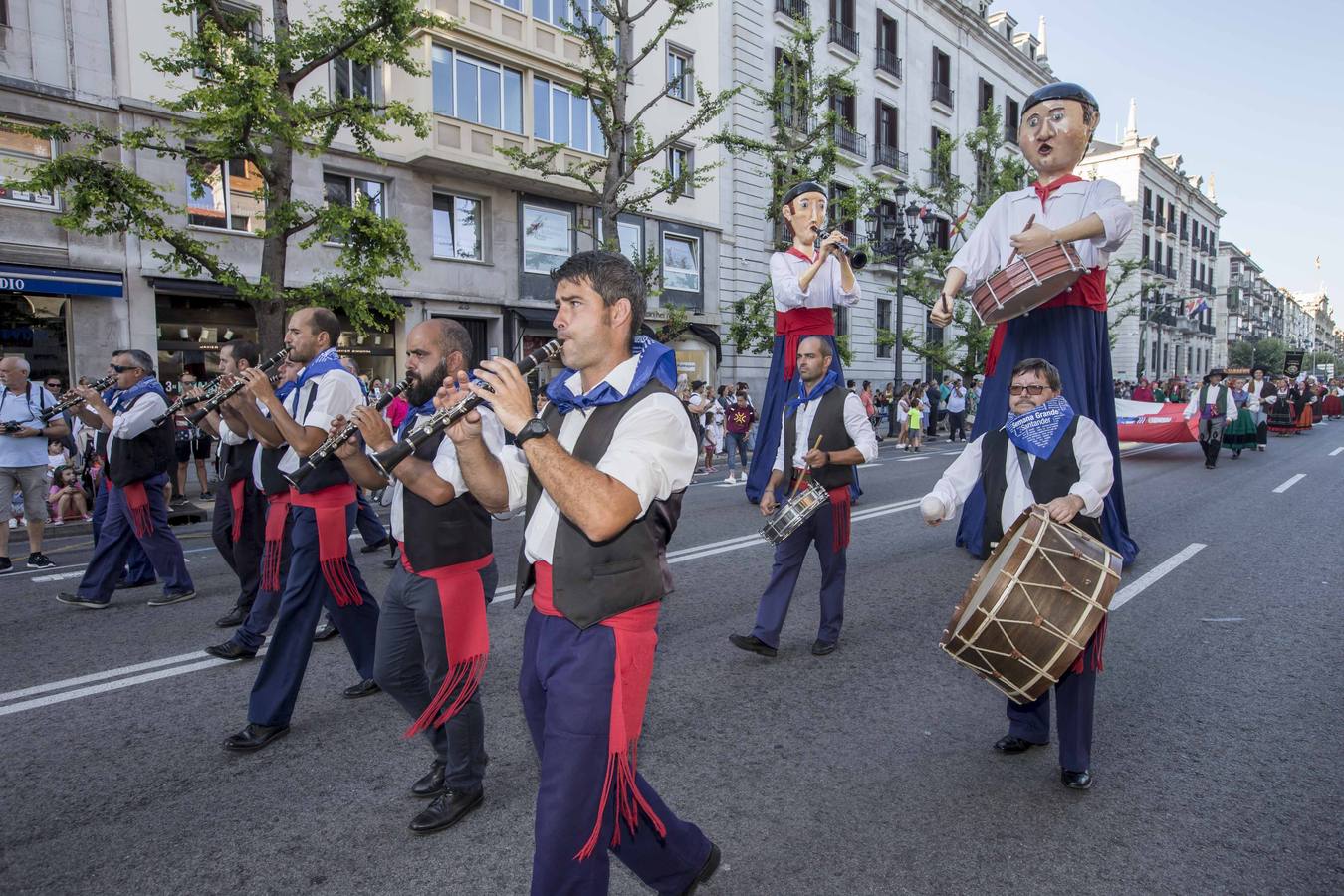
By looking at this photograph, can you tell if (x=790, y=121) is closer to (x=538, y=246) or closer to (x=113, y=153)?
(x=538, y=246)

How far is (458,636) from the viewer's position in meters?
3.25

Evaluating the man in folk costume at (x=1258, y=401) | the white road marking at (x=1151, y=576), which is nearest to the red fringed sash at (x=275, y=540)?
the white road marking at (x=1151, y=576)

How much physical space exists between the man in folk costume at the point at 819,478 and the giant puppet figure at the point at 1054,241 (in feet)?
2.70

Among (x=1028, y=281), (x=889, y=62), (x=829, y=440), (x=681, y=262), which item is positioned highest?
(x=889, y=62)

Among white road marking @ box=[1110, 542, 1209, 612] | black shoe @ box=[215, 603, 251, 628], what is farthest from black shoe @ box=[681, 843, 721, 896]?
black shoe @ box=[215, 603, 251, 628]

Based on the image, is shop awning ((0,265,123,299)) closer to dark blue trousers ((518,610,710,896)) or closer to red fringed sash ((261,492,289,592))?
red fringed sash ((261,492,289,592))

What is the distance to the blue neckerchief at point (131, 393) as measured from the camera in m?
6.46

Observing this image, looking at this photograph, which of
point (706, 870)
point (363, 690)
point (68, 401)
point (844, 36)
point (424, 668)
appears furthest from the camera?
point (844, 36)

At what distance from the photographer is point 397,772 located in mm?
3602

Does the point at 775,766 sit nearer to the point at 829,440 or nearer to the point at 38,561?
the point at 829,440

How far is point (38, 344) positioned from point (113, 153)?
370 centimetres

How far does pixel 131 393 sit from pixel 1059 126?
6.88m

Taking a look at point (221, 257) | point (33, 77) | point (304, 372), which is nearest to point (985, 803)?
point (304, 372)

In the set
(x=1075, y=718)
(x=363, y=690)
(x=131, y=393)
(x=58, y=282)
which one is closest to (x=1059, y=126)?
(x=1075, y=718)
